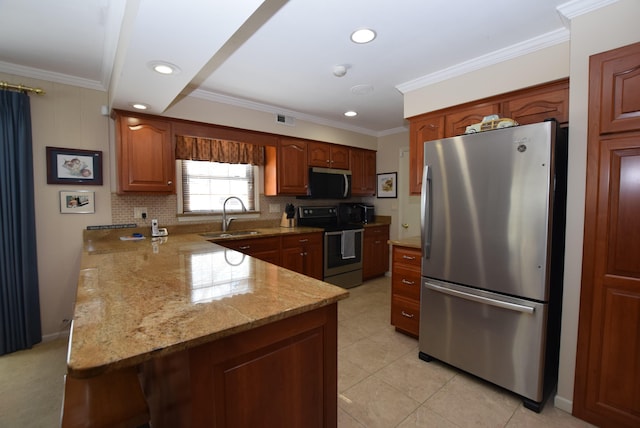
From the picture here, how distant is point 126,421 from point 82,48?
251 centimetres

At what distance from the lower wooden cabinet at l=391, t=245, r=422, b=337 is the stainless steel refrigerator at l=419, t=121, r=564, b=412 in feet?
1.16

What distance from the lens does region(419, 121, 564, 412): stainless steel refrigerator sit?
1696mm

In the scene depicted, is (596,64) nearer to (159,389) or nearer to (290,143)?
(159,389)

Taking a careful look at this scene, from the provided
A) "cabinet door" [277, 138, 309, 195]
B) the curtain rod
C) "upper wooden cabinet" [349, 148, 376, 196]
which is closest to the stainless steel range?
"cabinet door" [277, 138, 309, 195]

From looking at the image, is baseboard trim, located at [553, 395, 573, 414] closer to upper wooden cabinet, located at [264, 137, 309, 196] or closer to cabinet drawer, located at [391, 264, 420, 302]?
cabinet drawer, located at [391, 264, 420, 302]

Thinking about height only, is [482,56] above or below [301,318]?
above

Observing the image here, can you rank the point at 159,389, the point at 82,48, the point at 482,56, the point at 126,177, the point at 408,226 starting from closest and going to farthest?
the point at 159,389, the point at 82,48, the point at 482,56, the point at 126,177, the point at 408,226

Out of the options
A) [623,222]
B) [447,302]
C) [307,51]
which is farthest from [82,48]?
[623,222]

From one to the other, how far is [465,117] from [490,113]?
7.9 inches

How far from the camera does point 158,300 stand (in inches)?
43.6

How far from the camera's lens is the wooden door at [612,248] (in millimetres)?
1482

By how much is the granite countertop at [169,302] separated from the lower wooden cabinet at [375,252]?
A: 2807mm

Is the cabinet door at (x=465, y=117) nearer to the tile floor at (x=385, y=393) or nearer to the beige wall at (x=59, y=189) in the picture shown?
the tile floor at (x=385, y=393)

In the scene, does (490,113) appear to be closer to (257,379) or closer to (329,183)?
(329,183)
